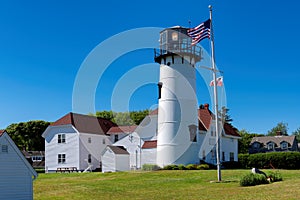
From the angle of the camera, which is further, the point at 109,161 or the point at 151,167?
the point at 109,161

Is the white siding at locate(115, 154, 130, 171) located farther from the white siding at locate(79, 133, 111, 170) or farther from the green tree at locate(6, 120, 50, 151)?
the green tree at locate(6, 120, 50, 151)

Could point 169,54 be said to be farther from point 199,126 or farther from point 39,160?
point 39,160

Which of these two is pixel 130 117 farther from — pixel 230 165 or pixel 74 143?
pixel 230 165

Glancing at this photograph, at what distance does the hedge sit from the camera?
36562mm

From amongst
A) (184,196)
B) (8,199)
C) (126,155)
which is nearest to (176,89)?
(126,155)

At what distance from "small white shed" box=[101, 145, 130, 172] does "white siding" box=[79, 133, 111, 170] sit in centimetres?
451

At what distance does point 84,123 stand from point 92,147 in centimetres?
299

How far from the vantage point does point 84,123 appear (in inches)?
1837

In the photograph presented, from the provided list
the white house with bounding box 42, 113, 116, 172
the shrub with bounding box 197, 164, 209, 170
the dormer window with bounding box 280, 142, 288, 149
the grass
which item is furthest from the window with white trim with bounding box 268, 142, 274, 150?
the grass

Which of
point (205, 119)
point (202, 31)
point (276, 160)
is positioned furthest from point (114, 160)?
point (202, 31)

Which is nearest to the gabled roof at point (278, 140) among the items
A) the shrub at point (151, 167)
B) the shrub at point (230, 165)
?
the shrub at point (230, 165)

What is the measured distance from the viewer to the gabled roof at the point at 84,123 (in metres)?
45.1

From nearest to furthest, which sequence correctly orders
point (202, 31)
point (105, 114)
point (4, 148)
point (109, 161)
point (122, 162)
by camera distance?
1. point (4, 148)
2. point (202, 31)
3. point (109, 161)
4. point (122, 162)
5. point (105, 114)

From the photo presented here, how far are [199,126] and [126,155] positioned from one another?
26.6 ft
